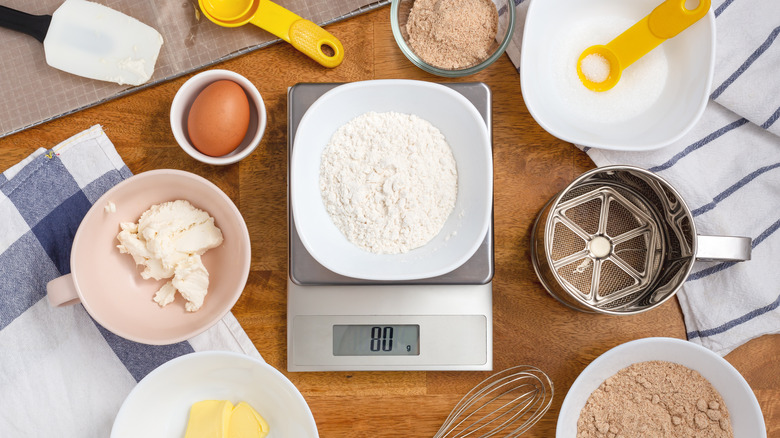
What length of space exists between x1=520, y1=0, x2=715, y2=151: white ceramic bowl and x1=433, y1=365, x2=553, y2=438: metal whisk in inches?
13.8

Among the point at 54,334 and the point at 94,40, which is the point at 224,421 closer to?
the point at 54,334

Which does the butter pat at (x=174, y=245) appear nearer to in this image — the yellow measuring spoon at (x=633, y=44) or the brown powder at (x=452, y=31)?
the brown powder at (x=452, y=31)

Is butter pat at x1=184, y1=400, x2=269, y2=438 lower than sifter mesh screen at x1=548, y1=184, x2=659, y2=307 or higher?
lower

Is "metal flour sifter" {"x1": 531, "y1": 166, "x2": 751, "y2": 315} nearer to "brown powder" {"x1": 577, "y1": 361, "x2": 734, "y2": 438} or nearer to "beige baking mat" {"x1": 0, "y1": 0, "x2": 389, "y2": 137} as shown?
"brown powder" {"x1": 577, "y1": 361, "x2": 734, "y2": 438}

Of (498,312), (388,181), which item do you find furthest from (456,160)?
(498,312)

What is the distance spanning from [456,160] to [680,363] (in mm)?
428

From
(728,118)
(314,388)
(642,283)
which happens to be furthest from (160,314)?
(728,118)

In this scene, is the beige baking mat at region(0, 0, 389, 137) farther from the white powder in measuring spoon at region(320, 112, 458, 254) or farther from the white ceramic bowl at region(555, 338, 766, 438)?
the white ceramic bowl at region(555, 338, 766, 438)

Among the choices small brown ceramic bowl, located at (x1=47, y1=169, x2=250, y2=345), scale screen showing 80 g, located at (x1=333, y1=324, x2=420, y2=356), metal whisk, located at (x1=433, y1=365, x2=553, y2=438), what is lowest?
metal whisk, located at (x1=433, y1=365, x2=553, y2=438)

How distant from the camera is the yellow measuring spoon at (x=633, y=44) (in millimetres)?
702

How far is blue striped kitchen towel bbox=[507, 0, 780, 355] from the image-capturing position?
0.78 metres

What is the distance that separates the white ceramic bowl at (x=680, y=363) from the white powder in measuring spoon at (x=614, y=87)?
0.32 m

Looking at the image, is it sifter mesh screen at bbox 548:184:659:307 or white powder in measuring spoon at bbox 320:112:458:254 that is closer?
white powder in measuring spoon at bbox 320:112:458:254

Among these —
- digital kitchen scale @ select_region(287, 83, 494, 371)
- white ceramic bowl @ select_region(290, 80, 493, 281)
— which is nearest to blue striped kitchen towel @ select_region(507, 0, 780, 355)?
white ceramic bowl @ select_region(290, 80, 493, 281)
